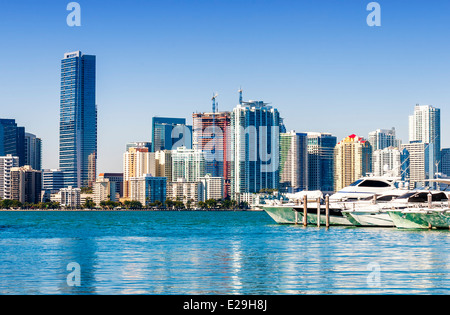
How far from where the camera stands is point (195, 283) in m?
32.3

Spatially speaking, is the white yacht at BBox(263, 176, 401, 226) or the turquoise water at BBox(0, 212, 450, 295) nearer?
the turquoise water at BBox(0, 212, 450, 295)

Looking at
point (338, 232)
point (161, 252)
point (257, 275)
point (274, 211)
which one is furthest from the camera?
point (274, 211)

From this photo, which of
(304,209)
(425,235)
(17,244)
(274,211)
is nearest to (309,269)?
(425,235)

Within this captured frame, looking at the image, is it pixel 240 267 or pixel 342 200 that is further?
pixel 342 200

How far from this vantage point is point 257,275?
35.6 meters

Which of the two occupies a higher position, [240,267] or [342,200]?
[342,200]

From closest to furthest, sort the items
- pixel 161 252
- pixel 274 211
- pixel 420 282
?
pixel 420 282
pixel 161 252
pixel 274 211

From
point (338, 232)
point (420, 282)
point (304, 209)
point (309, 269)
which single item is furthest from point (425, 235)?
point (420, 282)

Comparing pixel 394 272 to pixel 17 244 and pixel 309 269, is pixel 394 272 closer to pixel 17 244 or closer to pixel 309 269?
pixel 309 269

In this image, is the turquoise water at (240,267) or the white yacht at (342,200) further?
the white yacht at (342,200)

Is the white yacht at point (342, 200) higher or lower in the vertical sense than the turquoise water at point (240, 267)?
higher

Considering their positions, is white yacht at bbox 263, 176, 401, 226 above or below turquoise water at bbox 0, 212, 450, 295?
above

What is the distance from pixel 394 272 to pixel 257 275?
21.4ft
